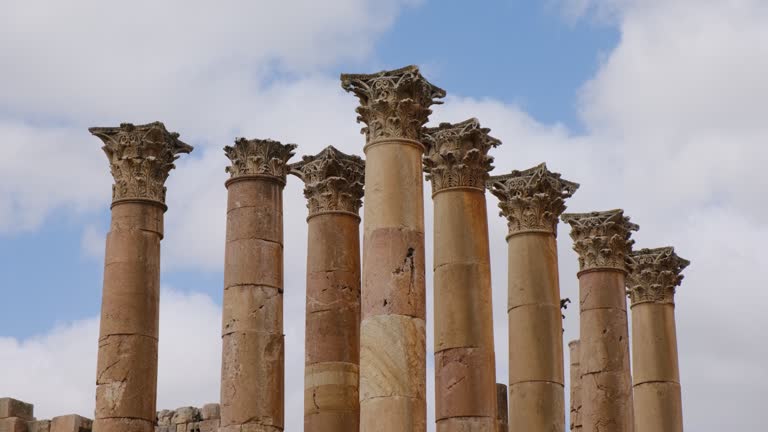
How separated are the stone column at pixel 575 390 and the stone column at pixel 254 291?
46.6ft

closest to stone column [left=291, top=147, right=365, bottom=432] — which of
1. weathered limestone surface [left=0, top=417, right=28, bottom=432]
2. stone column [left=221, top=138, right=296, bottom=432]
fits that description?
stone column [left=221, top=138, right=296, bottom=432]

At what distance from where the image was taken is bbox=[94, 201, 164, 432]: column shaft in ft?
112

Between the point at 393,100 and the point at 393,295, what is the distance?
4.32 meters

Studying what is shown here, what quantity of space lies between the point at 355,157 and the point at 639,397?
36.8 feet

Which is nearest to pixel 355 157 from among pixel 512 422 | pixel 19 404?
pixel 512 422

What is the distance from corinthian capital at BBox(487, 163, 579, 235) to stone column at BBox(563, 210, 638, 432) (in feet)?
9.07

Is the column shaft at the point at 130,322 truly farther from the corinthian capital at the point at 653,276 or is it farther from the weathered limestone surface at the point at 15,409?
the corinthian capital at the point at 653,276

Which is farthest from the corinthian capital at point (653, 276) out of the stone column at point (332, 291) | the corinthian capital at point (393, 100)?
the corinthian capital at point (393, 100)

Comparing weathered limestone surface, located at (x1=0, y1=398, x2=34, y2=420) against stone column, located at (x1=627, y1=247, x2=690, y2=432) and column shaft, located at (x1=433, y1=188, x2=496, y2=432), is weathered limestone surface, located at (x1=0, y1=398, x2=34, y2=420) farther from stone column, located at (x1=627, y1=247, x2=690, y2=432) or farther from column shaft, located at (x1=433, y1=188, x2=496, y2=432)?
stone column, located at (x1=627, y1=247, x2=690, y2=432)

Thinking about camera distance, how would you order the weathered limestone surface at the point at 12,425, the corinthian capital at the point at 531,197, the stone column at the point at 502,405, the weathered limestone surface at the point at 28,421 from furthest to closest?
the stone column at the point at 502,405, the weathered limestone surface at the point at 12,425, the weathered limestone surface at the point at 28,421, the corinthian capital at the point at 531,197

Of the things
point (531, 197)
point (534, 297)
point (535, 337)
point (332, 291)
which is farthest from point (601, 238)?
point (332, 291)

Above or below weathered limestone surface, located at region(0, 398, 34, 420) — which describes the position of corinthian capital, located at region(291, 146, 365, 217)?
above

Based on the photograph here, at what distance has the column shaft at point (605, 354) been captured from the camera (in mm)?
40875

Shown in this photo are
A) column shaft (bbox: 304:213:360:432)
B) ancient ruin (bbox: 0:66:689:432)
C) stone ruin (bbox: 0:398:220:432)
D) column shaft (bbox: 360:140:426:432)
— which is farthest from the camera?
stone ruin (bbox: 0:398:220:432)
